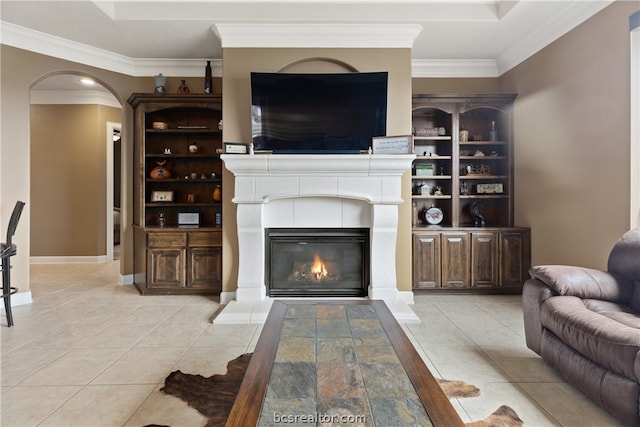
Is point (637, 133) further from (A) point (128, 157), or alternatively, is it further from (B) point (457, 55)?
(A) point (128, 157)

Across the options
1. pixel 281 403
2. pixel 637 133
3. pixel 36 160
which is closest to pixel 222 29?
pixel 281 403

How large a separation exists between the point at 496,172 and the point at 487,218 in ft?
2.04

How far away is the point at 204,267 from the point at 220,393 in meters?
2.16

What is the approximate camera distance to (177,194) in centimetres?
442

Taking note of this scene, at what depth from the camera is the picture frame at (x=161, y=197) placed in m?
4.21

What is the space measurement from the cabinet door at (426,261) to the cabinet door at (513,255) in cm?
77

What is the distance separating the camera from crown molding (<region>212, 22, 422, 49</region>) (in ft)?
11.1

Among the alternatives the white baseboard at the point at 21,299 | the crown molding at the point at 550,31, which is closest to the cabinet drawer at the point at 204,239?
the white baseboard at the point at 21,299

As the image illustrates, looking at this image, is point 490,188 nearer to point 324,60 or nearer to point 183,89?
point 324,60

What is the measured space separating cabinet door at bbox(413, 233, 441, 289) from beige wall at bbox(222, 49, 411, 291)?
0.27 meters

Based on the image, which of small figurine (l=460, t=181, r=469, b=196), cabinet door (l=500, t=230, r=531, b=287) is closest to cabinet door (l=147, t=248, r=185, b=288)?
small figurine (l=460, t=181, r=469, b=196)

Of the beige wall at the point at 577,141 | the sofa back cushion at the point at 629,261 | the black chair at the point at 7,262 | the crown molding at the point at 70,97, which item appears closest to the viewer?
the sofa back cushion at the point at 629,261

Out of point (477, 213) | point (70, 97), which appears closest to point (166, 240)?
point (477, 213)

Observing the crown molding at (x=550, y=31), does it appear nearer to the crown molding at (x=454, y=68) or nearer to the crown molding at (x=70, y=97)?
the crown molding at (x=454, y=68)
